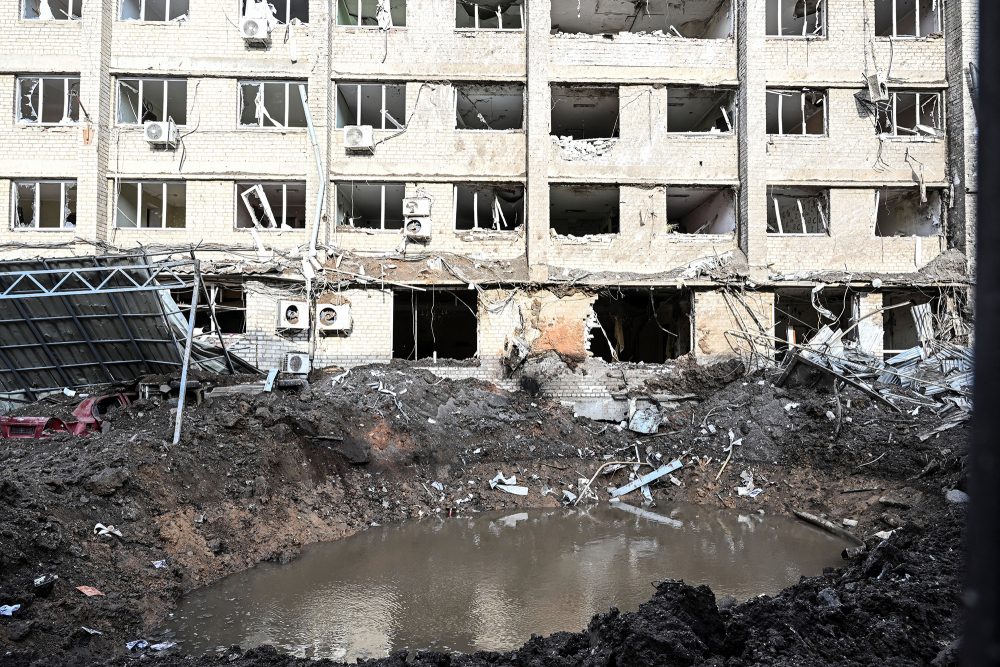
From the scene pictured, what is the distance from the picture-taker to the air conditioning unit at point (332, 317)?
739 inches

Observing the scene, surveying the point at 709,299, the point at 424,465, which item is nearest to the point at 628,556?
the point at 424,465

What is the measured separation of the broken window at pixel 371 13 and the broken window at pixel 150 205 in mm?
7363

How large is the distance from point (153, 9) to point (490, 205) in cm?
1207

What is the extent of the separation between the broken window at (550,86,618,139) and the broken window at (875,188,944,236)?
849cm

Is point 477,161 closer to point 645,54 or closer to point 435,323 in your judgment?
point 645,54

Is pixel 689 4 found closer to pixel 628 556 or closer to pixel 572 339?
Answer: pixel 572 339

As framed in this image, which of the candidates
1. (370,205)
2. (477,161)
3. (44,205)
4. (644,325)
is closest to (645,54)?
(477,161)

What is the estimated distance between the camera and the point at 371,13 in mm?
20891

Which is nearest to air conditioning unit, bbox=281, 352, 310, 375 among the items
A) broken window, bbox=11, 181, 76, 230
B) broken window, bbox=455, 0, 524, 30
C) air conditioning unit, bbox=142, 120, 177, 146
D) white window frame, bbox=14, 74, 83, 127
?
air conditioning unit, bbox=142, 120, 177, 146

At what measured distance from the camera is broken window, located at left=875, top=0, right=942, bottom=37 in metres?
20.3

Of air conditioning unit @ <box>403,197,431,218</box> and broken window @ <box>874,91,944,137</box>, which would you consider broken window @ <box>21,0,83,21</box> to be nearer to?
air conditioning unit @ <box>403,197,431,218</box>

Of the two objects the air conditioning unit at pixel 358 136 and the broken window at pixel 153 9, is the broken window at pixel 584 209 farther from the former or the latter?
the broken window at pixel 153 9

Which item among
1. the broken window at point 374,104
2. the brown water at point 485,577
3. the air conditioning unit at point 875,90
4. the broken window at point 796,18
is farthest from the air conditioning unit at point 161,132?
the air conditioning unit at point 875,90

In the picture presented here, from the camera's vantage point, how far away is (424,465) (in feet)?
42.3
